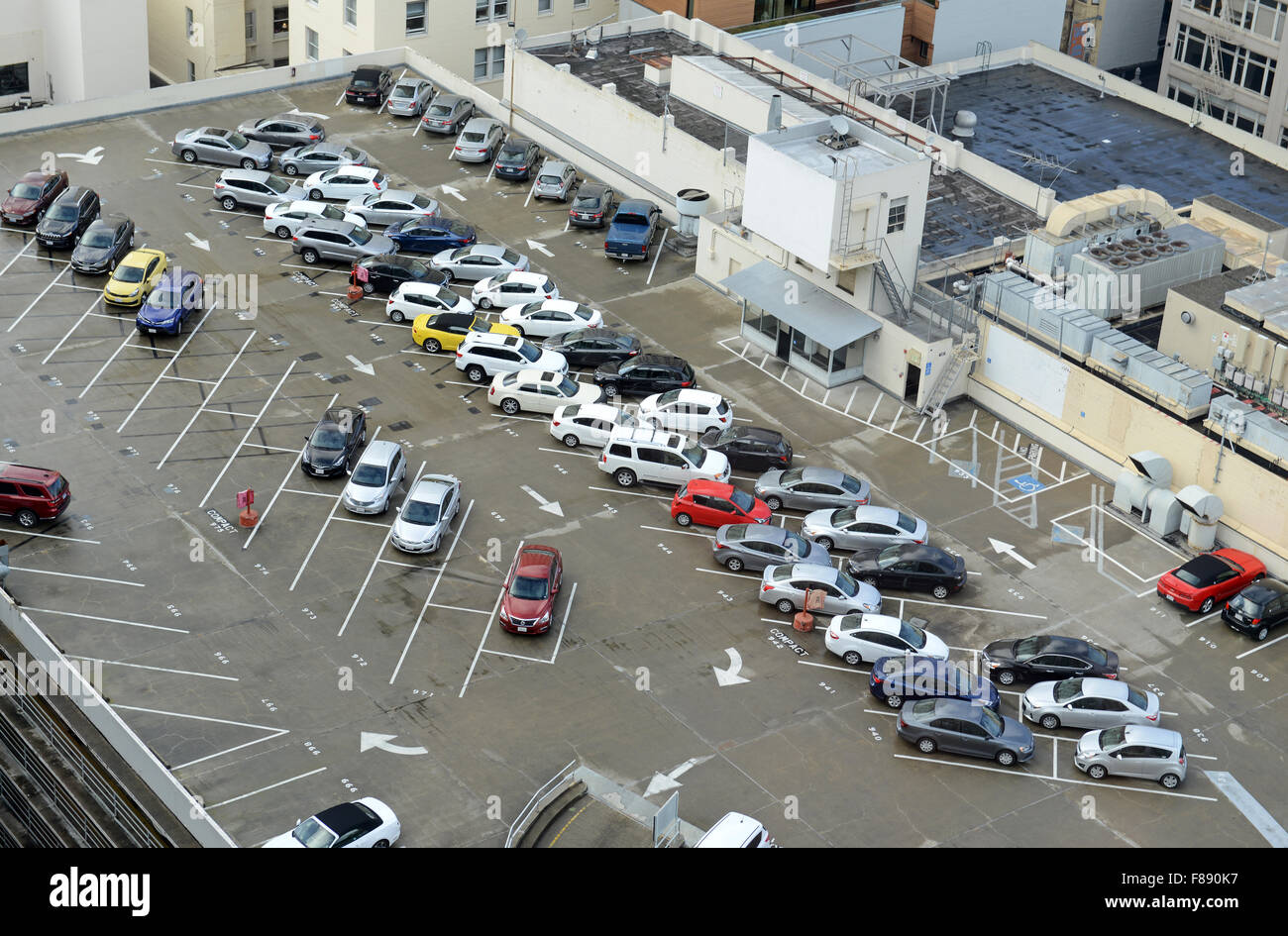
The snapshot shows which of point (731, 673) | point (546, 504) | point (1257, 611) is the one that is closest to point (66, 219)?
point (546, 504)

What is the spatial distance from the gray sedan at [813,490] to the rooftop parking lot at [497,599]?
644 millimetres

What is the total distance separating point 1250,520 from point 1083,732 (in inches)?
434

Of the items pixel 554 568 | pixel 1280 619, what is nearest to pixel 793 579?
pixel 554 568

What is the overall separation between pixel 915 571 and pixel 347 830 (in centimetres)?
1909

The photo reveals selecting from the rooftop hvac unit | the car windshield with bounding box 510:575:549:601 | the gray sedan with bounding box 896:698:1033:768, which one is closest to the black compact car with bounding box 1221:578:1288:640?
the rooftop hvac unit

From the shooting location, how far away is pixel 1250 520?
2158 inches

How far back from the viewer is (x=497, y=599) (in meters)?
51.6

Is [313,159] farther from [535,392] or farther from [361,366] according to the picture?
[535,392]

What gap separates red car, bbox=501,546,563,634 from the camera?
49.8 meters

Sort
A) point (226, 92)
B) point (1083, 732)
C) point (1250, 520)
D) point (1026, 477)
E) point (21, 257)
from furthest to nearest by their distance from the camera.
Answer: point (226, 92) → point (21, 257) → point (1026, 477) → point (1250, 520) → point (1083, 732)

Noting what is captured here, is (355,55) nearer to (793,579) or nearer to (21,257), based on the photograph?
(21,257)

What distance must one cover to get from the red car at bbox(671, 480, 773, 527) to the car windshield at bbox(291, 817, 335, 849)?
17.2 metres

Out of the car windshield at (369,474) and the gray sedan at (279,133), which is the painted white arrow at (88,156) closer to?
the gray sedan at (279,133)

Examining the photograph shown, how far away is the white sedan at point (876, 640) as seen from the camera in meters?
49.2
